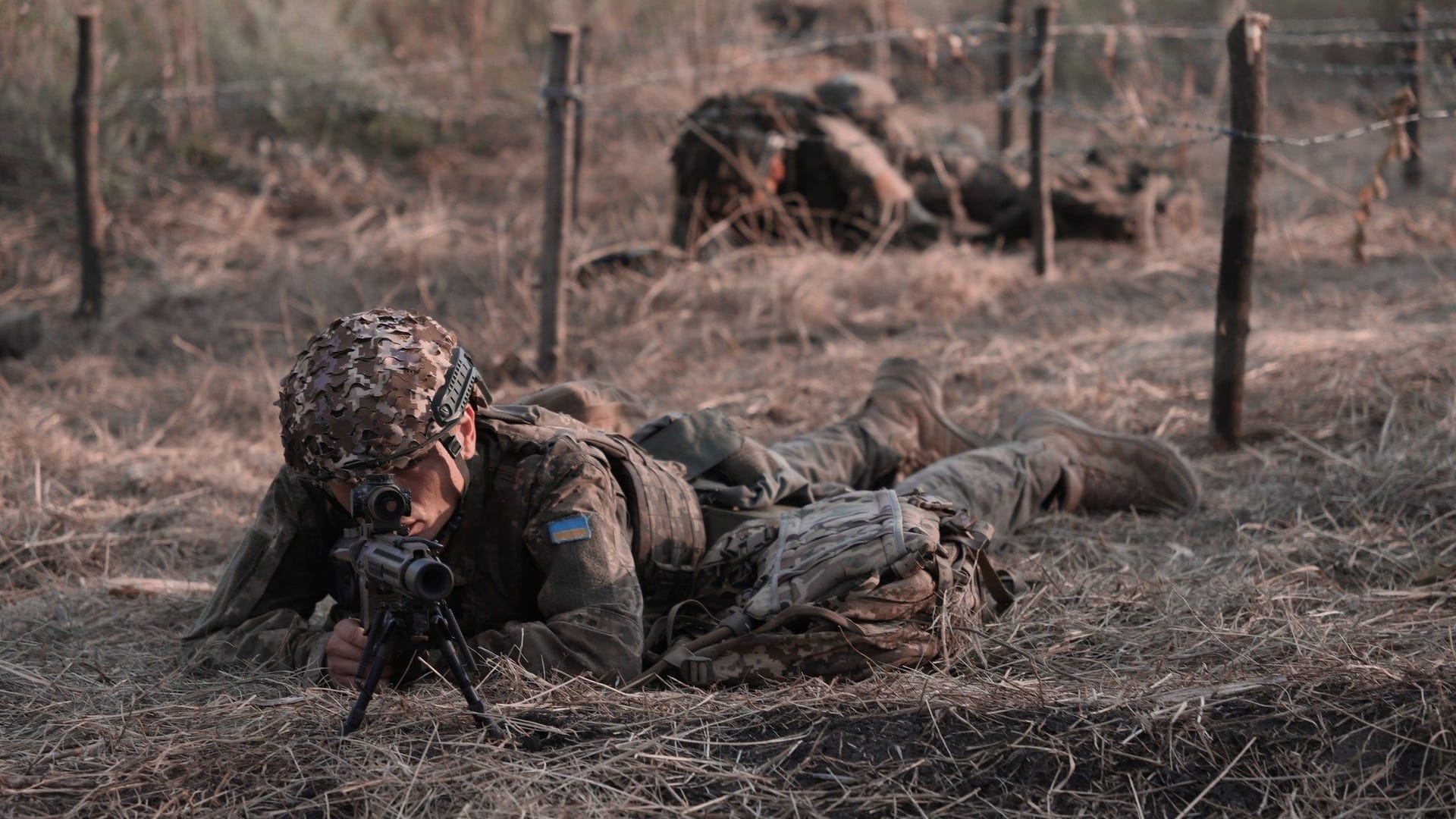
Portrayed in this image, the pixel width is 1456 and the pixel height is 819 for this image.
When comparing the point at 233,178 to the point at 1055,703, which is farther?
the point at 233,178

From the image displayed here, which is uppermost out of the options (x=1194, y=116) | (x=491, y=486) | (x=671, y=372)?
(x=1194, y=116)

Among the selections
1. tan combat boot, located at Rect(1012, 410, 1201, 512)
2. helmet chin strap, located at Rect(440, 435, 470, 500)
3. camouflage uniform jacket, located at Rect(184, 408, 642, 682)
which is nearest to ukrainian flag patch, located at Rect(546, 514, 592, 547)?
camouflage uniform jacket, located at Rect(184, 408, 642, 682)

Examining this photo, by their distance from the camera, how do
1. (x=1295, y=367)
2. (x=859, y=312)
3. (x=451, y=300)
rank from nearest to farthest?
(x=1295, y=367)
(x=859, y=312)
(x=451, y=300)

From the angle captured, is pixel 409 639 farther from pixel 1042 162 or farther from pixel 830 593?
pixel 1042 162

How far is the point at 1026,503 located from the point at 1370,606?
1.06 metres

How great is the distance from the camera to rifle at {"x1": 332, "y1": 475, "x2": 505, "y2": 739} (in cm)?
224

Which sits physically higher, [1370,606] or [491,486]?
[491,486]

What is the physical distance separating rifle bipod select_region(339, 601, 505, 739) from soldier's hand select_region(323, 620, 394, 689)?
24cm

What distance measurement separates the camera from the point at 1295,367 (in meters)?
5.72

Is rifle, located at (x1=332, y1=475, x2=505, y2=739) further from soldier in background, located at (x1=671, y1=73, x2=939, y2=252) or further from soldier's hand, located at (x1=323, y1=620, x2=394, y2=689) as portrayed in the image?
soldier in background, located at (x1=671, y1=73, x2=939, y2=252)

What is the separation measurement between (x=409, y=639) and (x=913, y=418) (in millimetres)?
2517

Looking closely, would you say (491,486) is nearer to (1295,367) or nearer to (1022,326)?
(1295,367)

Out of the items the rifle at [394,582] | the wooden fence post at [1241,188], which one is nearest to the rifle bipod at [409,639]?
the rifle at [394,582]

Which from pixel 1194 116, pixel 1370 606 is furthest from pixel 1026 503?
pixel 1194 116
